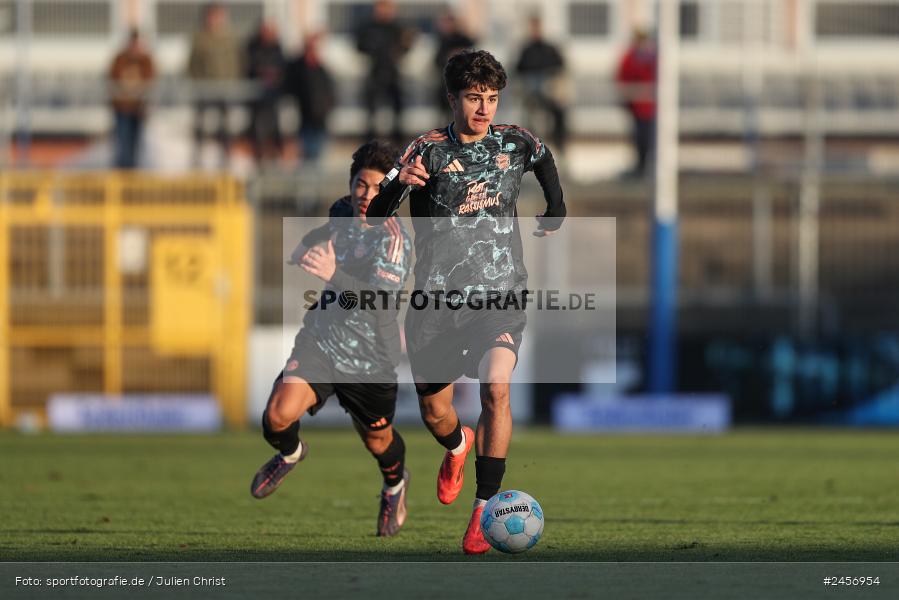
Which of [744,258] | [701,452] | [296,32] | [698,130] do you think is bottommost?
[701,452]

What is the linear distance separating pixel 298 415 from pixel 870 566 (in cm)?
324

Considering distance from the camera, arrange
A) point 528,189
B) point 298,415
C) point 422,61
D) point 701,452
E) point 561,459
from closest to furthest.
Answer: point 298,415, point 561,459, point 701,452, point 528,189, point 422,61

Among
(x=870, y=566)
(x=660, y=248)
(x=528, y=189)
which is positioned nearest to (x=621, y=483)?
(x=870, y=566)

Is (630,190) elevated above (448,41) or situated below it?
below

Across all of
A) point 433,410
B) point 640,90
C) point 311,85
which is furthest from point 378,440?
point 640,90

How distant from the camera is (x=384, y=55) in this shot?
2194 centimetres

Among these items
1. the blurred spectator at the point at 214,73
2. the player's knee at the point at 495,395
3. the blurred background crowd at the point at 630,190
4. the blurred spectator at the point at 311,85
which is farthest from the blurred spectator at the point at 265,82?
the player's knee at the point at 495,395

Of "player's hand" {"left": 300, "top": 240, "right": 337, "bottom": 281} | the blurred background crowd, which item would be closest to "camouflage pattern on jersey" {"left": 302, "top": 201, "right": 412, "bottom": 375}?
"player's hand" {"left": 300, "top": 240, "right": 337, "bottom": 281}

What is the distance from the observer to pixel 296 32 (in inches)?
1230

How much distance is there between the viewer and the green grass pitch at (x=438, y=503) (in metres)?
8.27

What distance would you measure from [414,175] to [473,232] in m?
0.44

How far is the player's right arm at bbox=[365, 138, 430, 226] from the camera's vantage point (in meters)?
7.91

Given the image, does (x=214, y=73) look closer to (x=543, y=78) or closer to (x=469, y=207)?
(x=543, y=78)

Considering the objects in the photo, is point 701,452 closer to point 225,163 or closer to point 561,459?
point 561,459
